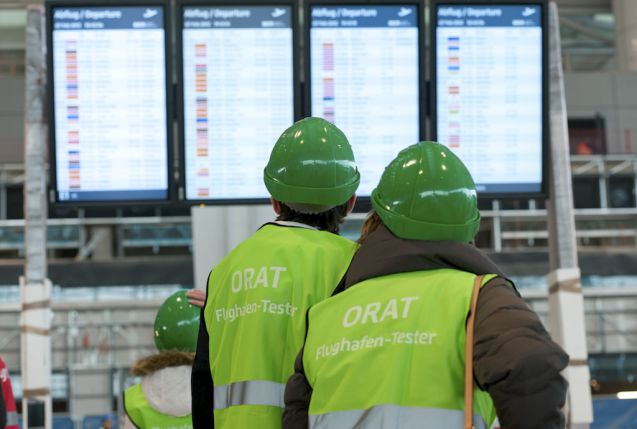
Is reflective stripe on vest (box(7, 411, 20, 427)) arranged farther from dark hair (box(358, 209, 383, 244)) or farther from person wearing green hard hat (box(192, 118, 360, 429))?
dark hair (box(358, 209, 383, 244))

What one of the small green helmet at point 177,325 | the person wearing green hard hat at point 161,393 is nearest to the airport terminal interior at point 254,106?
the small green helmet at point 177,325

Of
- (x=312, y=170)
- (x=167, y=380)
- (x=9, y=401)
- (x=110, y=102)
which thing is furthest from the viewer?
(x=110, y=102)

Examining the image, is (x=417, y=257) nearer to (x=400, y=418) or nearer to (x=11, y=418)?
(x=400, y=418)

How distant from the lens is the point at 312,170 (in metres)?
2.94

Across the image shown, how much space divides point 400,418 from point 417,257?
33 cm

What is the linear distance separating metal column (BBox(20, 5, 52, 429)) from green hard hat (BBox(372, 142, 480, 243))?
426cm

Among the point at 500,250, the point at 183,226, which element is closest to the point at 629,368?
the point at 500,250

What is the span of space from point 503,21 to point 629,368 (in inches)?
472

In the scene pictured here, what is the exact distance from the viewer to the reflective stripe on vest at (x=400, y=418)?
211 cm

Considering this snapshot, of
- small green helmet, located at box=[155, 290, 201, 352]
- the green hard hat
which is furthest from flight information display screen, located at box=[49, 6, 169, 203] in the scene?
the green hard hat

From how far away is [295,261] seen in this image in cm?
284

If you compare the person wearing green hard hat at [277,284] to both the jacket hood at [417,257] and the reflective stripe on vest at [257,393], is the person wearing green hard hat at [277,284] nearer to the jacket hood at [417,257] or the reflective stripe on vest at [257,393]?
the reflective stripe on vest at [257,393]

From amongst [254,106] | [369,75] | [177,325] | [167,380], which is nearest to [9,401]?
Result: [177,325]

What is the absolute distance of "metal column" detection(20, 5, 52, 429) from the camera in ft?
20.4
